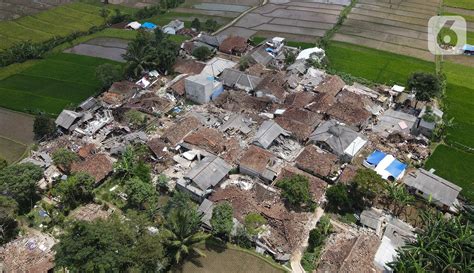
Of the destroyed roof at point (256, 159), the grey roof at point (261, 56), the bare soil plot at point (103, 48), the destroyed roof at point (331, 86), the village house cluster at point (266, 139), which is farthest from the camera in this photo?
the bare soil plot at point (103, 48)

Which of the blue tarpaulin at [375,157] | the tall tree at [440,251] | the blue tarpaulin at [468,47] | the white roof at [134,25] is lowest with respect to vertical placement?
the blue tarpaulin at [375,157]

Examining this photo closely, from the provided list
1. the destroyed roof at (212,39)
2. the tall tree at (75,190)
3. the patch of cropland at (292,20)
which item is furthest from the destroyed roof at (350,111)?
the tall tree at (75,190)

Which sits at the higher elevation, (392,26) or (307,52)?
(307,52)

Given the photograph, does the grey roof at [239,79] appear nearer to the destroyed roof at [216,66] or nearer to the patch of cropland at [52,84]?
the destroyed roof at [216,66]

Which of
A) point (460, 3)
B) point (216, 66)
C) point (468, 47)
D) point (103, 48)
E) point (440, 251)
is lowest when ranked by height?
point (103, 48)

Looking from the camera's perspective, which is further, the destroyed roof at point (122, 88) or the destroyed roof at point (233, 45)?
the destroyed roof at point (233, 45)

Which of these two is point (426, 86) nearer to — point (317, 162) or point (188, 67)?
point (317, 162)

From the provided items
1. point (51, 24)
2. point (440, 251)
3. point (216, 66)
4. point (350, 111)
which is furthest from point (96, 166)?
point (51, 24)

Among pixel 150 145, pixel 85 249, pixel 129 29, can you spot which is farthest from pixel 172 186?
pixel 129 29

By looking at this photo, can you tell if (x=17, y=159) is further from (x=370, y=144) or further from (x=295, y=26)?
(x=295, y=26)
